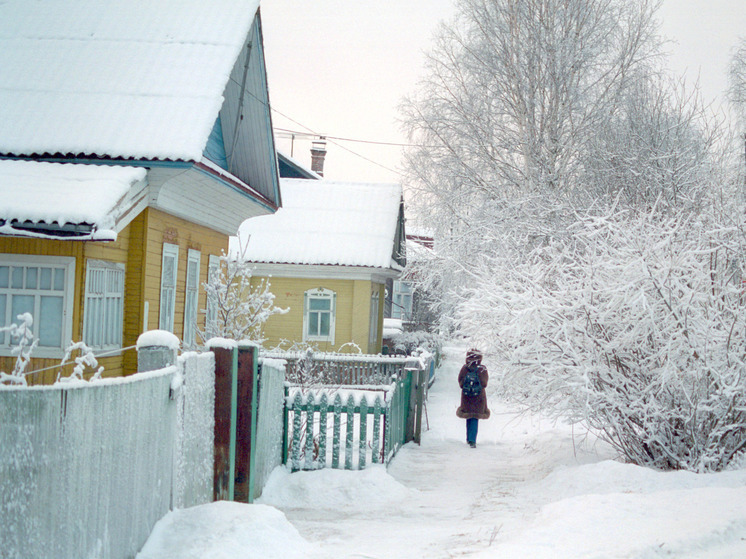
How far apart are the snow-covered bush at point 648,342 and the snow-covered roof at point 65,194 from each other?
390 centimetres

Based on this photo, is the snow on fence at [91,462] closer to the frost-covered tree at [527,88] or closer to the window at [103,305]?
the window at [103,305]

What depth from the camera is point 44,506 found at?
3281 mm

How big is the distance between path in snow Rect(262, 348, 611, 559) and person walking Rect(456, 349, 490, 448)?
0.31 m

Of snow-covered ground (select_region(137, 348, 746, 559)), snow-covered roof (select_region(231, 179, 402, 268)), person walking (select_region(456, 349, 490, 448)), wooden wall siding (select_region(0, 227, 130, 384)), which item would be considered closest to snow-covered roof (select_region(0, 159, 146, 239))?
wooden wall siding (select_region(0, 227, 130, 384))

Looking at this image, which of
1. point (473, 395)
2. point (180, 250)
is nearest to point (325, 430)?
point (473, 395)

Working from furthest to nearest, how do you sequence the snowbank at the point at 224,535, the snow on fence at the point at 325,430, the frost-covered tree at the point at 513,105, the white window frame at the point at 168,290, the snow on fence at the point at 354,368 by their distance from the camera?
the frost-covered tree at the point at 513,105 → the snow on fence at the point at 354,368 → the white window frame at the point at 168,290 → the snow on fence at the point at 325,430 → the snowbank at the point at 224,535

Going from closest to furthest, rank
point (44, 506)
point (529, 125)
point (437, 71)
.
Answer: point (44, 506)
point (529, 125)
point (437, 71)

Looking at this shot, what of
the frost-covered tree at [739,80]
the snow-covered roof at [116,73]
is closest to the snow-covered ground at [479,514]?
the snow-covered roof at [116,73]

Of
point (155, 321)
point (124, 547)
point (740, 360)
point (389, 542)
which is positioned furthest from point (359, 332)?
point (124, 547)

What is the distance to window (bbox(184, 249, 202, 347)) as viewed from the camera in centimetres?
1205

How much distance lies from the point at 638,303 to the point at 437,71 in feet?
50.2

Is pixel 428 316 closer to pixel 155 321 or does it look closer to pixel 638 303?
pixel 155 321

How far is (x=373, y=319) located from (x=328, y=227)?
291 cm

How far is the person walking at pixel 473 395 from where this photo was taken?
36.9ft
